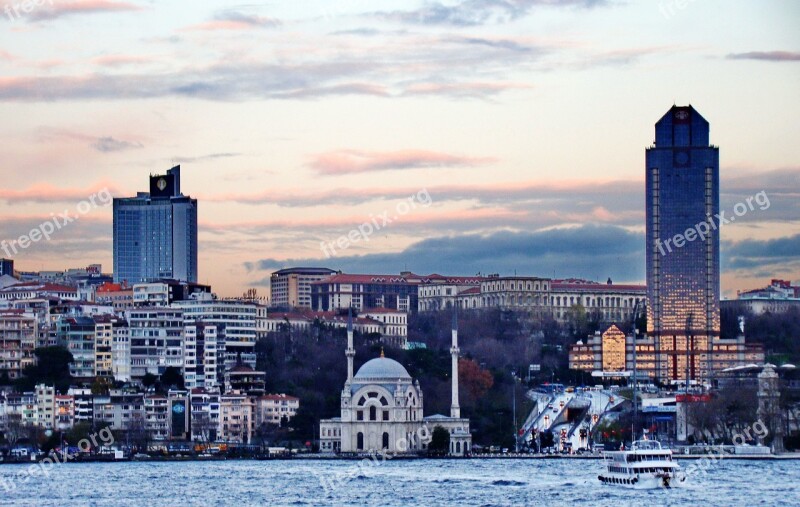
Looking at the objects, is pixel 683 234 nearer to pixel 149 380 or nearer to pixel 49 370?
pixel 149 380

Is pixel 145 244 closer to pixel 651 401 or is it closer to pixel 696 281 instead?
pixel 696 281

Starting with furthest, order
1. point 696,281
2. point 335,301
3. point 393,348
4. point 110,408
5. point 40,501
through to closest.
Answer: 1. point 335,301
2. point 696,281
3. point 393,348
4. point 110,408
5. point 40,501

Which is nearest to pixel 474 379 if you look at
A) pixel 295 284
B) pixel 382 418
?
pixel 382 418

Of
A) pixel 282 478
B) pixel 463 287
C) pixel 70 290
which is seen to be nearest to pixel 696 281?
pixel 463 287

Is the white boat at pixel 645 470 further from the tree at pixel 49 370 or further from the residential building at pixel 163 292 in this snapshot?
the residential building at pixel 163 292

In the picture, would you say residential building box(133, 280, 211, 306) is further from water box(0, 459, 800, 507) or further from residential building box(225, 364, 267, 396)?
water box(0, 459, 800, 507)

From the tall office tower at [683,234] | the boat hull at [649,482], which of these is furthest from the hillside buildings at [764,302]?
the boat hull at [649,482]
